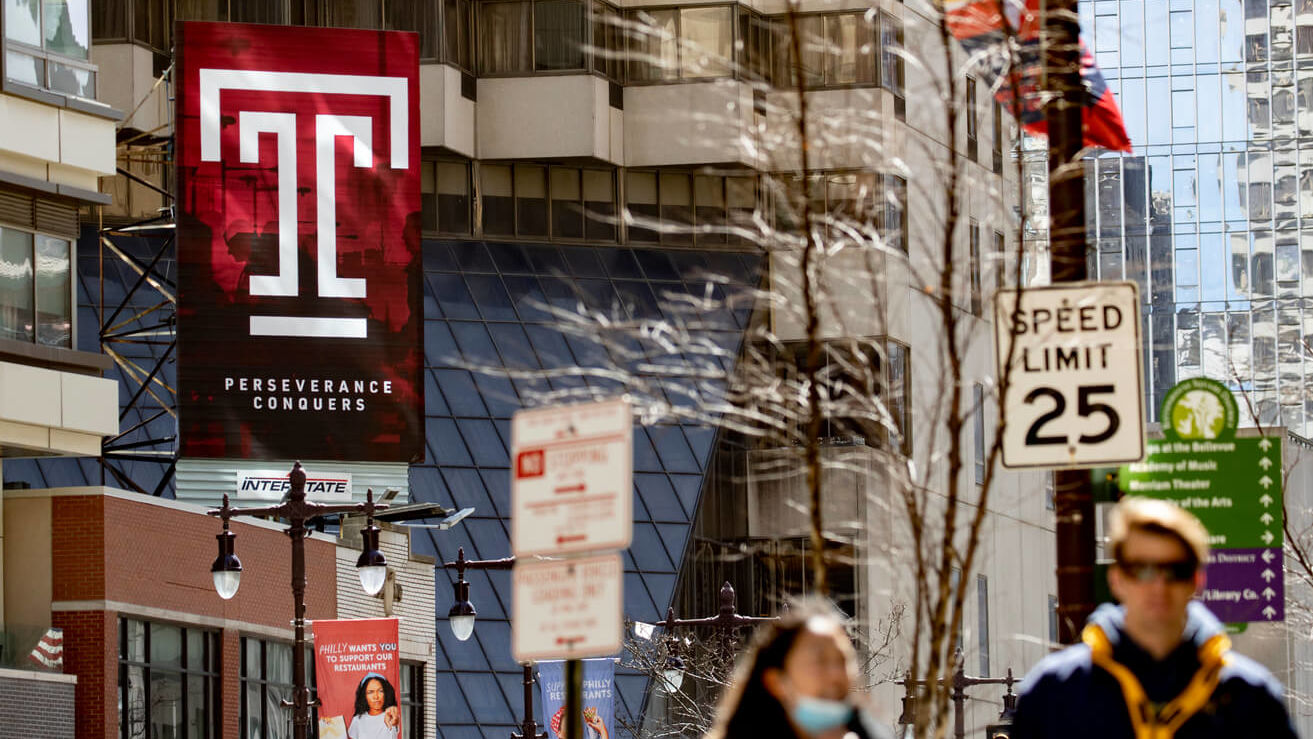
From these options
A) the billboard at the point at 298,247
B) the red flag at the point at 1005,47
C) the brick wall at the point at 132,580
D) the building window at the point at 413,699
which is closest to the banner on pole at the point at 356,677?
the brick wall at the point at 132,580

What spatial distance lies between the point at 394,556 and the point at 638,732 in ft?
40.1

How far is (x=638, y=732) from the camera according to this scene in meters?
55.6

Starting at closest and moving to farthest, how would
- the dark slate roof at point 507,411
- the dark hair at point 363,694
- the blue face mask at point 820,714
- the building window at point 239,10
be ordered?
the blue face mask at point 820,714
the dark hair at point 363,694
the dark slate roof at point 507,411
the building window at point 239,10

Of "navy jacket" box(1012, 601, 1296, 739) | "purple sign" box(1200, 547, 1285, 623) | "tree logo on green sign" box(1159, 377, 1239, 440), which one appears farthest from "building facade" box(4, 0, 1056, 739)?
"navy jacket" box(1012, 601, 1296, 739)

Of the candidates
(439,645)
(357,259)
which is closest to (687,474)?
(439,645)

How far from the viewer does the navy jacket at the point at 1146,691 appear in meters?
7.16

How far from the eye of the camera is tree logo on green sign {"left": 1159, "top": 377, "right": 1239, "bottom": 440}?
12.8 metres

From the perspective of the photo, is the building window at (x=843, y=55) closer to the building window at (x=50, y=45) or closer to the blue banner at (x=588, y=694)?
the blue banner at (x=588, y=694)

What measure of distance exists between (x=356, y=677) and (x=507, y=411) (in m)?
28.0

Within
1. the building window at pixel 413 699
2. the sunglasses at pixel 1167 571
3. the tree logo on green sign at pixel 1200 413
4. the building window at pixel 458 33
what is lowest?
the building window at pixel 413 699

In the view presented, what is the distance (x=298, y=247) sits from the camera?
1807 inches

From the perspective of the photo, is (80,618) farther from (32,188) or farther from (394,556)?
(394,556)

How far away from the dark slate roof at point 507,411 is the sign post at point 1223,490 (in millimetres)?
41700

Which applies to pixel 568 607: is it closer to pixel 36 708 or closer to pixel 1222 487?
pixel 1222 487
